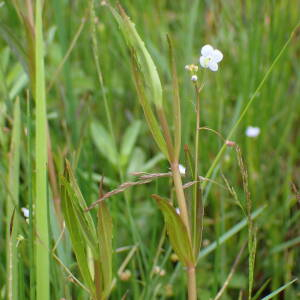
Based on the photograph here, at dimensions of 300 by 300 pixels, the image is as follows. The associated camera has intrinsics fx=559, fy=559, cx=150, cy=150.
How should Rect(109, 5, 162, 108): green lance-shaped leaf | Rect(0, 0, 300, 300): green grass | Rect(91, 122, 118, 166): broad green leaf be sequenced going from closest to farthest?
Rect(109, 5, 162, 108): green lance-shaped leaf
Rect(0, 0, 300, 300): green grass
Rect(91, 122, 118, 166): broad green leaf

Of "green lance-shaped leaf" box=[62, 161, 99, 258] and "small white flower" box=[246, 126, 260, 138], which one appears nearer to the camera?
"green lance-shaped leaf" box=[62, 161, 99, 258]

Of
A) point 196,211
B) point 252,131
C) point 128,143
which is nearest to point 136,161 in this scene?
point 128,143

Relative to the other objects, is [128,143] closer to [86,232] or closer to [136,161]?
[136,161]

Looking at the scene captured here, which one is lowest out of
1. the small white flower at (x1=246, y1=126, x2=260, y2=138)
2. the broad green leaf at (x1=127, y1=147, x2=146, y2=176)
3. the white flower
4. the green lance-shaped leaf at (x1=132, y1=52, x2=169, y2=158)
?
the broad green leaf at (x1=127, y1=147, x2=146, y2=176)

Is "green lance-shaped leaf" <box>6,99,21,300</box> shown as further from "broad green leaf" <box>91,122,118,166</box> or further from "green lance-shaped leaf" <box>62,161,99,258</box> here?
"broad green leaf" <box>91,122,118,166</box>

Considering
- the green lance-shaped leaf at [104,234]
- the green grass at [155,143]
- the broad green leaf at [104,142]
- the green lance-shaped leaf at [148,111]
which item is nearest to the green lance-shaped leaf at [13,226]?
the green grass at [155,143]

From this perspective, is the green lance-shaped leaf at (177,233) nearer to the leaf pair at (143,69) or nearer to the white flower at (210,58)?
the leaf pair at (143,69)

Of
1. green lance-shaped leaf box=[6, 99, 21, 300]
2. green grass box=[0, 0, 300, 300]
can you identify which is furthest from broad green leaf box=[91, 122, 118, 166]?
green lance-shaped leaf box=[6, 99, 21, 300]
